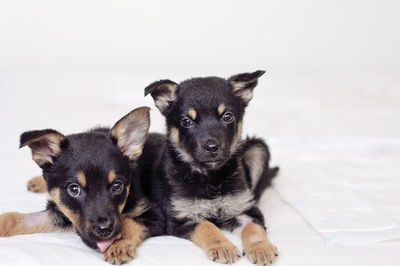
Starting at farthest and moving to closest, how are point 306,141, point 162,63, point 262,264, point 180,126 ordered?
point 162,63, point 306,141, point 180,126, point 262,264

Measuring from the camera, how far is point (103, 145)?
290 centimetres

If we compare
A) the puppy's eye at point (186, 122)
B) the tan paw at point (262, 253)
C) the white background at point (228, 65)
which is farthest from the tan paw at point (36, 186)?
the tan paw at point (262, 253)

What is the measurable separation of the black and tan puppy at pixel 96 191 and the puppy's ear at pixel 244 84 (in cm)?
67

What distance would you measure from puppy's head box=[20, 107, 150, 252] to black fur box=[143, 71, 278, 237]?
0.32 m

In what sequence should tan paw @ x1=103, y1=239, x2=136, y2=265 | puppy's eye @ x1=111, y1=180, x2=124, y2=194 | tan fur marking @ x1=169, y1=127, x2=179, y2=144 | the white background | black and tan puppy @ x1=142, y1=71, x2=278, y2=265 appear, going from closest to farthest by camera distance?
tan paw @ x1=103, y1=239, x2=136, y2=265 < puppy's eye @ x1=111, y1=180, x2=124, y2=194 < black and tan puppy @ x1=142, y1=71, x2=278, y2=265 < tan fur marking @ x1=169, y1=127, x2=179, y2=144 < the white background

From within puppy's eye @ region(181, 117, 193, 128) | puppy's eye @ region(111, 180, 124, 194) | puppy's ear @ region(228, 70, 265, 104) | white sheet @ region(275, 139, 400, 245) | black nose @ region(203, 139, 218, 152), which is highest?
puppy's ear @ region(228, 70, 265, 104)

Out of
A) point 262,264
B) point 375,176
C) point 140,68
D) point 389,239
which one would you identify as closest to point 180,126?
point 262,264

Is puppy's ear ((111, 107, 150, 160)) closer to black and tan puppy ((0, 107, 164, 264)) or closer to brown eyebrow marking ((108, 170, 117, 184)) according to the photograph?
black and tan puppy ((0, 107, 164, 264))

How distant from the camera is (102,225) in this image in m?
2.60

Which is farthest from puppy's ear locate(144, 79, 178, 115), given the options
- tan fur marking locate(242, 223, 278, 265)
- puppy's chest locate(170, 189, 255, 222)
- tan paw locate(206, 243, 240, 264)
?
tan paw locate(206, 243, 240, 264)

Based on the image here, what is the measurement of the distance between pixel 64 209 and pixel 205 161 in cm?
83

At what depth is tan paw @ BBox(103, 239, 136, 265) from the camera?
2576mm

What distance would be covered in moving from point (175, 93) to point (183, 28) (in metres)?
3.88

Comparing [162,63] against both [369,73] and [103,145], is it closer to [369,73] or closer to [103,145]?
[369,73]
